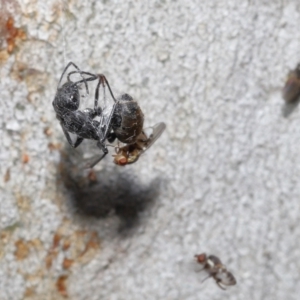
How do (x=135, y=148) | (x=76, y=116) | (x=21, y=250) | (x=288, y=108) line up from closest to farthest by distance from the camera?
(x=76, y=116) → (x=135, y=148) → (x=21, y=250) → (x=288, y=108)

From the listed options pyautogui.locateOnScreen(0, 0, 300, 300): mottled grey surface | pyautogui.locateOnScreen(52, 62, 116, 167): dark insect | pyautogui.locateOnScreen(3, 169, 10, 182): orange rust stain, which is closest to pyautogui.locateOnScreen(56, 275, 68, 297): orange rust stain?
pyautogui.locateOnScreen(0, 0, 300, 300): mottled grey surface

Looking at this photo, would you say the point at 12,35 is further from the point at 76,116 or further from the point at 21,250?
the point at 21,250

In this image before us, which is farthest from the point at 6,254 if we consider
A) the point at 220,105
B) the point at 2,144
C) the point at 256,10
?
the point at 256,10

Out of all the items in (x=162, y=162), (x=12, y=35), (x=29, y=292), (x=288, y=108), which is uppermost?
(x=288, y=108)

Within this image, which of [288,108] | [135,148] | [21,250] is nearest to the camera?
[135,148]

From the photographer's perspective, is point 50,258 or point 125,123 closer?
point 125,123

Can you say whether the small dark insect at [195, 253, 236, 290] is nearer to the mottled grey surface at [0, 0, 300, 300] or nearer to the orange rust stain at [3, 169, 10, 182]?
the mottled grey surface at [0, 0, 300, 300]

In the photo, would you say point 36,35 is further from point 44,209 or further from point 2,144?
point 44,209

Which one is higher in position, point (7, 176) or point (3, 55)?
point (3, 55)

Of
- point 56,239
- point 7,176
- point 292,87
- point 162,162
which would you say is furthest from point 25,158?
point 292,87
